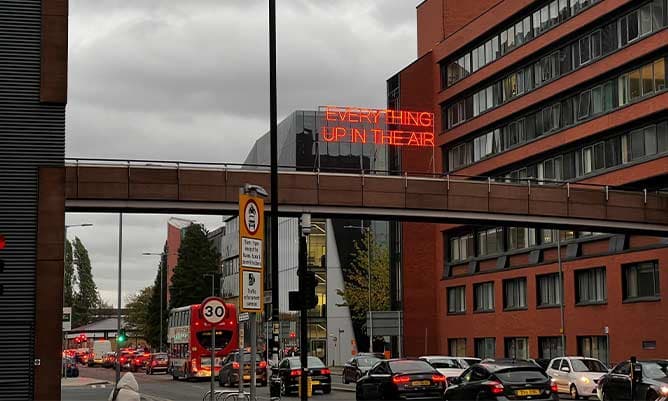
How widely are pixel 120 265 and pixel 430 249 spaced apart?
3244 cm

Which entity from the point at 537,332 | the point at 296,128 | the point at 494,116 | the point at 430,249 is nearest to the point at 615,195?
the point at 537,332

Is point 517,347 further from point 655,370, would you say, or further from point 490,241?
point 655,370

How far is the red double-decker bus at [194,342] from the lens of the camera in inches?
2173

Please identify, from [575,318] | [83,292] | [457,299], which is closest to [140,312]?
[83,292]

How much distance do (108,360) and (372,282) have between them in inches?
1231

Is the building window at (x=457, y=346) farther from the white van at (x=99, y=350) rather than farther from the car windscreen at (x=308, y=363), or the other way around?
the white van at (x=99, y=350)

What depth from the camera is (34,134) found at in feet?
77.5

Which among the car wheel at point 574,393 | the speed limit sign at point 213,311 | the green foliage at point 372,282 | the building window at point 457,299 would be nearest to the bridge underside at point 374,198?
the car wheel at point 574,393

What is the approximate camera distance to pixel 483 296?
77.0 m

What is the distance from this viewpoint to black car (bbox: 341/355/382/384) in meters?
52.5

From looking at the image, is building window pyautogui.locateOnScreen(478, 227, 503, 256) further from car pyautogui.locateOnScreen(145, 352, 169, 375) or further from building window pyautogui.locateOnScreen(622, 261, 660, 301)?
car pyautogui.locateOnScreen(145, 352, 169, 375)

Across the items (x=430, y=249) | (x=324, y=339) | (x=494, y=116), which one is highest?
(x=494, y=116)

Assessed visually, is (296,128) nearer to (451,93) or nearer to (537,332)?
(451,93)

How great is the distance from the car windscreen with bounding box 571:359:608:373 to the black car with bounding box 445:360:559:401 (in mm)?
15842
